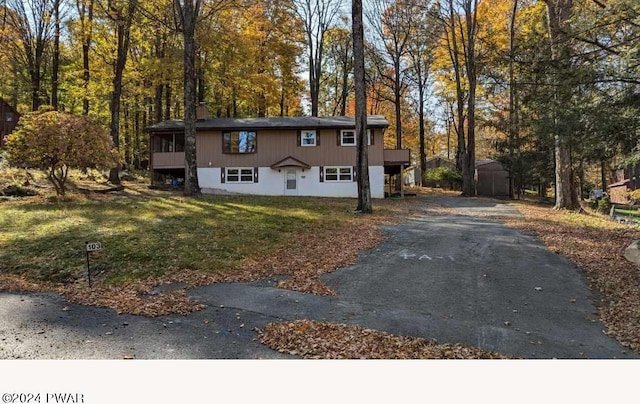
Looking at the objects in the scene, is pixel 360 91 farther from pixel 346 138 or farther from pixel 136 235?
pixel 346 138

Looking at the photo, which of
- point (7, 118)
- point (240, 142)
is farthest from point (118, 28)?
point (7, 118)

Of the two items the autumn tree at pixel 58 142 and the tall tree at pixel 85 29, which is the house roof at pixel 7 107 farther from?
the autumn tree at pixel 58 142

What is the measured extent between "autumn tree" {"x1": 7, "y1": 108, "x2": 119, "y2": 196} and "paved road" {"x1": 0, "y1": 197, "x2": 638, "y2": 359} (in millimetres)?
9763

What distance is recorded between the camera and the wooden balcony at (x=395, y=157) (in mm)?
26078

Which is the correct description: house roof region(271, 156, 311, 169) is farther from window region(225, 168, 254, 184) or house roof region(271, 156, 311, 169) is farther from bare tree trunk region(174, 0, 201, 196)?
bare tree trunk region(174, 0, 201, 196)

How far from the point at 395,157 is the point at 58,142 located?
18194mm

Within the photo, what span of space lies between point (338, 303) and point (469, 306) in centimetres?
189

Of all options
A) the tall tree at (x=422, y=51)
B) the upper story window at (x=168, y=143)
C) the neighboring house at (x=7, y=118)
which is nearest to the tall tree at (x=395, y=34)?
the tall tree at (x=422, y=51)

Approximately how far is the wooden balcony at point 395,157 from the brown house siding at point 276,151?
3.67ft

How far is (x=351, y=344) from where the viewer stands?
14.9ft

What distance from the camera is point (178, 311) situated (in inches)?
223

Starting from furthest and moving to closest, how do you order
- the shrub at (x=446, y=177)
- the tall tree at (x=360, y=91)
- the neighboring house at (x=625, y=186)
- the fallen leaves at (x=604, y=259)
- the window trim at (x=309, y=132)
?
the neighboring house at (x=625, y=186) < the shrub at (x=446, y=177) < the window trim at (x=309, y=132) < the tall tree at (x=360, y=91) < the fallen leaves at (x=604, y=259)

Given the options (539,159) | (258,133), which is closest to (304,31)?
(258,133)

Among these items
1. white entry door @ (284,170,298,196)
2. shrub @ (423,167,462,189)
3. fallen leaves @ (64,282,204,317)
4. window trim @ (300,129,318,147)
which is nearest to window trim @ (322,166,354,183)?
window trim @ (300,129,318,147)
